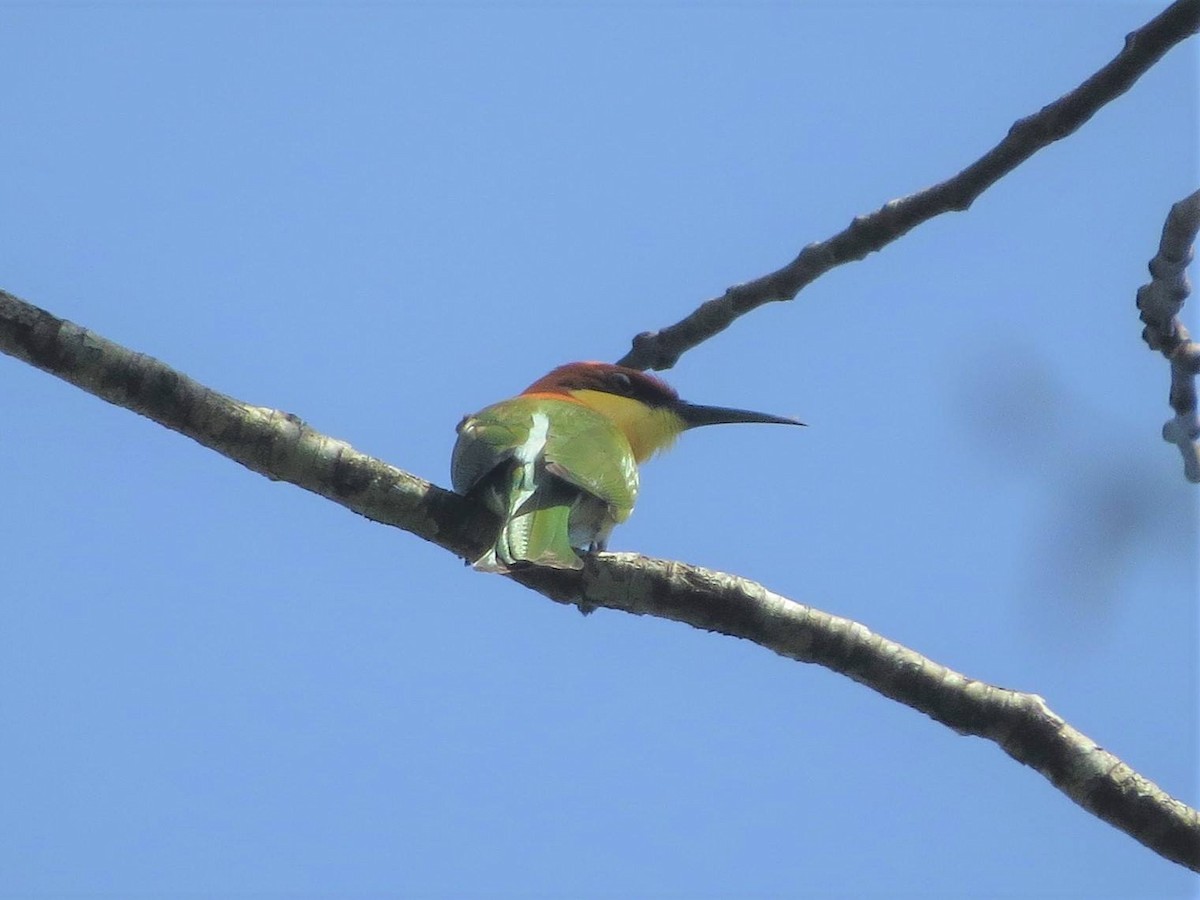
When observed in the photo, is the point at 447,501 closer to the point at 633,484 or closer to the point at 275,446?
the point at 275,446

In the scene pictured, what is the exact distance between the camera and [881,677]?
3207mm

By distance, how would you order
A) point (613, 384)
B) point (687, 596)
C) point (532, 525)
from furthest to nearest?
point (613, 384), point (532, 525), point (687, 596)

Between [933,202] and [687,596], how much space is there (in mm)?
1130

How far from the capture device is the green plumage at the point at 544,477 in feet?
11.4

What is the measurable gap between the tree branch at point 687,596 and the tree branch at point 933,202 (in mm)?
821

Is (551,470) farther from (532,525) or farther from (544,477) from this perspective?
(532,525)

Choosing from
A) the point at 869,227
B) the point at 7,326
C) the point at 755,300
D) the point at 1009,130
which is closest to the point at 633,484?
the point at 755,300

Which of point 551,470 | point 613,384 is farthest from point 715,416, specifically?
point 551,470

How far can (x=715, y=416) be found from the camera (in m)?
5.89

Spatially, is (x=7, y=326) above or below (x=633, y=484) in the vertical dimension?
below

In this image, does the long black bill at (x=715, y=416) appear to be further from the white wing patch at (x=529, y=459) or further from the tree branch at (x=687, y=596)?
the tree branch at (x=687, y=596)

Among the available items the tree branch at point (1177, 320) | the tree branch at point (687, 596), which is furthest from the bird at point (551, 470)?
the tree branch at point (1177, 320)

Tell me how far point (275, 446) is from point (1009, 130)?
188 cm

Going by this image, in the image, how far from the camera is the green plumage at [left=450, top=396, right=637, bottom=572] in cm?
347
